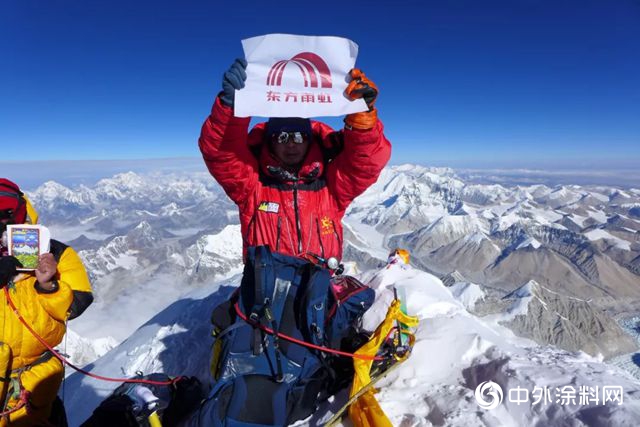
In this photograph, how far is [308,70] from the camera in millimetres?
4504

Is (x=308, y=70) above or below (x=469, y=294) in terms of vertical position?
above

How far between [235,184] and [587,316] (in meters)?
175

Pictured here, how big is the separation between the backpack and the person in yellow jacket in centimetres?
196

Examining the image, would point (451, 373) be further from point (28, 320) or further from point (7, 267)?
point (7, 267)

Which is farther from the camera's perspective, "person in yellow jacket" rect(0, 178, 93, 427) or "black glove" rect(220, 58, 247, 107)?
"black glove" rect(220, 58, 247, 107)

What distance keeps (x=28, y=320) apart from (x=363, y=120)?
185 inches

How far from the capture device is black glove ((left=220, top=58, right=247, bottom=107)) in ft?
13.8

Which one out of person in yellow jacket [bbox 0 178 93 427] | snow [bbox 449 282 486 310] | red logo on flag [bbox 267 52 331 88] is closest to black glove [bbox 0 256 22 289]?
person in yellow jacket [bbox 0 178 93 427]

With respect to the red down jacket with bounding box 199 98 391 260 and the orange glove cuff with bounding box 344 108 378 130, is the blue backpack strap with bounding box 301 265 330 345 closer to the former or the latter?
the red down jacket with bounding box 199 98 391 260

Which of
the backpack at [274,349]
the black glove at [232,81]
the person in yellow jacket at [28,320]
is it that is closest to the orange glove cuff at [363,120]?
the black glove at [232,81]

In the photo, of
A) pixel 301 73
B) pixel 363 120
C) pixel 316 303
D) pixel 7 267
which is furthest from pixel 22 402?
pixel 363 120

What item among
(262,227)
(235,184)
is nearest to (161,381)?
(262,227)

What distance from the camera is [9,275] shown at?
12.3 ft

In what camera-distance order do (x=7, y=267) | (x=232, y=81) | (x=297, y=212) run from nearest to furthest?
(x=7, y=267)
(x=232, y=81)
(x=297, y=212)
